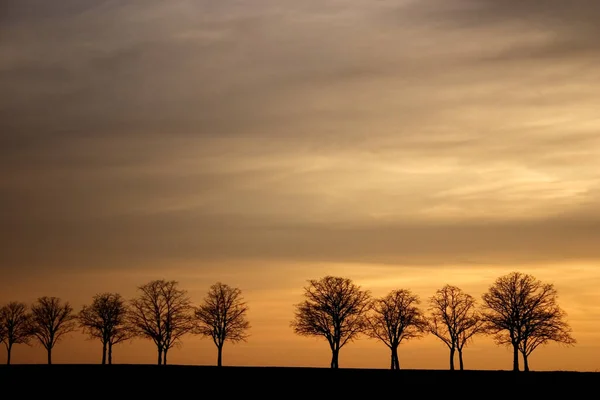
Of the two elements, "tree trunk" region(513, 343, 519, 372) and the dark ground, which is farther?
"tree trunk" region(513, 343, 519, 372)

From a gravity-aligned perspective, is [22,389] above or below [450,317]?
below

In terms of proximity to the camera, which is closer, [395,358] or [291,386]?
[291,386]

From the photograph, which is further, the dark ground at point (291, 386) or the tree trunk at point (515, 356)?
the tree trunk at point (515, 356)

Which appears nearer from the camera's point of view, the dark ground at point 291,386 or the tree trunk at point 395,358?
the dark ground at point 291,386

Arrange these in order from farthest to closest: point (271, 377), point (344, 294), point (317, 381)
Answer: point (344, 294) < point (271, 377) < point (317, 381)

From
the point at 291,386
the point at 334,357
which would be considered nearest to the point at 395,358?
the point at 334,357

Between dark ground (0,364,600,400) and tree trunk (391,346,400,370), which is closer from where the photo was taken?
dark ground (0,364,600,400)

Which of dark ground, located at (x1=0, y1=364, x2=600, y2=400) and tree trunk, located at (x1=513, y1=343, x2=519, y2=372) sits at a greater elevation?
tree trunk, located at (x1=513, y1=343, x2=519, y2=372)

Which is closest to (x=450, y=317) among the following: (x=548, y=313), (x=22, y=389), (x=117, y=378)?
(x=548, y=313)

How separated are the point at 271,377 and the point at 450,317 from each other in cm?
5977

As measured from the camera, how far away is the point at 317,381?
9069cm

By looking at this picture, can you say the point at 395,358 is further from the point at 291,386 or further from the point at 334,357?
the point at 291,386

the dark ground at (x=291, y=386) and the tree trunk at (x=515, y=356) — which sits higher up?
the tree trunk at (x=515, y=356)

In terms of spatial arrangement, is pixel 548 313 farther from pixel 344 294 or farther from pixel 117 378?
pixel 117 378
